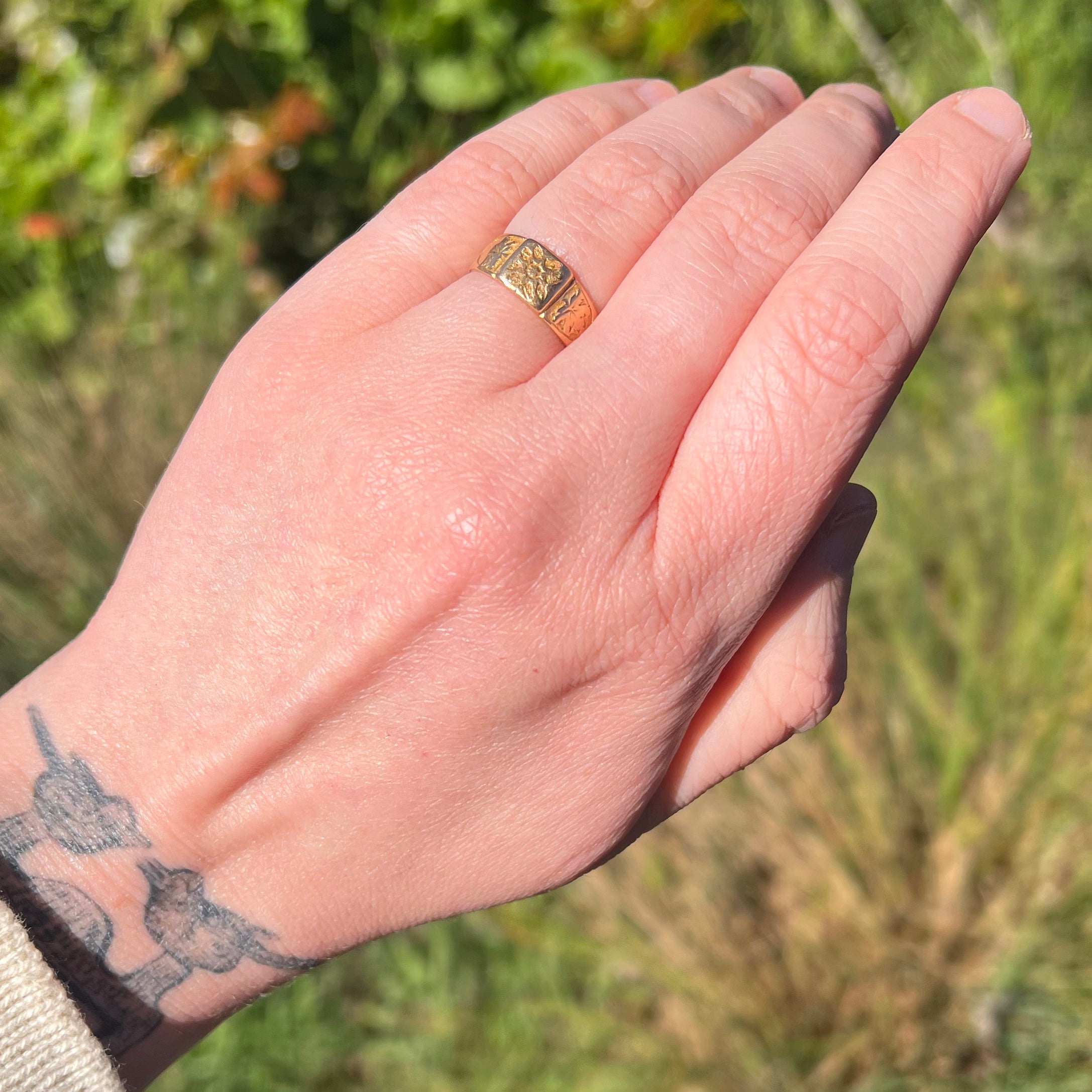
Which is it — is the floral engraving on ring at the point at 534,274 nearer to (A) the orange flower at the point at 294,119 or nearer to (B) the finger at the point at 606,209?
(B) the finger at the point at 606,209

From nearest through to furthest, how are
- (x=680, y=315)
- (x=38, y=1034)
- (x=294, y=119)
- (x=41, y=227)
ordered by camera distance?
(x=38, y=1034) → (x=680, y=315) → (x=294, y=119) → (x=41, y=227)

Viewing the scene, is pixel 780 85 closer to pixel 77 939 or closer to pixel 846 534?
pixel 846 534

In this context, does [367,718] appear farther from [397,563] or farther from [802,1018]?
[802,1018]

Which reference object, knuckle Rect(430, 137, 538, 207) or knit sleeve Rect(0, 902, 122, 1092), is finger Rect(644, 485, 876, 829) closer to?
knuckle Rect(430, 137, 538, 207)

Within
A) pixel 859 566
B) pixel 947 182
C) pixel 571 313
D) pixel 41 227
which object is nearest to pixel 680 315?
pixel 571 313

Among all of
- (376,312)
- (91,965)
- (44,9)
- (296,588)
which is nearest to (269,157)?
(44,9)

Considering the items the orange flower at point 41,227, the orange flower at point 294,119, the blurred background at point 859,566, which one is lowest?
the blurred background at point 859,566

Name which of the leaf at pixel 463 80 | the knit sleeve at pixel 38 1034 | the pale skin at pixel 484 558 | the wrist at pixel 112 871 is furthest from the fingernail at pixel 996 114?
the leaf at pixel 463 80

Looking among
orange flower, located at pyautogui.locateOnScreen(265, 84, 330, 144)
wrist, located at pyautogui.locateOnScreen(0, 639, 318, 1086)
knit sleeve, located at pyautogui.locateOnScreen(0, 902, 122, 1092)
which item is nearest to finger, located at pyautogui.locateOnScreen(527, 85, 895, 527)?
wrist, located at pyautogui.locateOnScreen(0, 639, 318, 1086)
